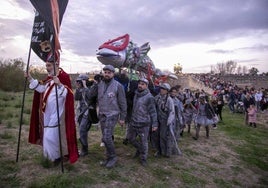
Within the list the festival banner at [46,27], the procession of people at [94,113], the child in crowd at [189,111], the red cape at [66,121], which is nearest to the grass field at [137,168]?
the procession of people at [94,113]

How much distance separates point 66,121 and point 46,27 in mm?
1825

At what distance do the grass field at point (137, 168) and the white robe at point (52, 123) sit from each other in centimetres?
29

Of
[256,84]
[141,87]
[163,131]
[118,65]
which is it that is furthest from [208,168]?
[256,84]

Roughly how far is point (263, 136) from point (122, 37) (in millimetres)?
8773

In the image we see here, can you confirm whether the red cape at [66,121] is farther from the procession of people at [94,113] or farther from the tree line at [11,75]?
the tree line at [11,75]

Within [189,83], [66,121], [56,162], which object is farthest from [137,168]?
[189,83]

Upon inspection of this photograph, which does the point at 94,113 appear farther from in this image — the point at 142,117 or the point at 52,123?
the point at 52,123

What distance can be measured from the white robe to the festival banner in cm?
65

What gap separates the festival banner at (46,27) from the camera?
16.1 feet

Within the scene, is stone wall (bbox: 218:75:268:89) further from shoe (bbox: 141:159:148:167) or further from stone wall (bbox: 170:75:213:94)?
shoe (bbox: 141:159:148:167)

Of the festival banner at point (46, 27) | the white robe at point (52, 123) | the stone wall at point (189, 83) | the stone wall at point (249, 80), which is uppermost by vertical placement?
the stone wall at point (249, 80)

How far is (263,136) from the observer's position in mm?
12734

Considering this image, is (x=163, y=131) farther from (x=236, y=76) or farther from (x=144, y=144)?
(x=236, y=76)

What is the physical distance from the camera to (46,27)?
17.7ft
